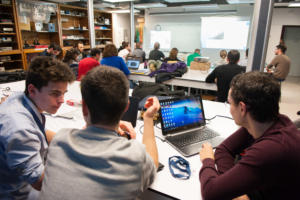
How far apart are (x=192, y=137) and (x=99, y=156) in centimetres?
94

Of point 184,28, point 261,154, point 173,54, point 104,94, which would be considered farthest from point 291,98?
point 104,94

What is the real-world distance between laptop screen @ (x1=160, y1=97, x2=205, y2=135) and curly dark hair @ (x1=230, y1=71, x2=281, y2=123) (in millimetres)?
608

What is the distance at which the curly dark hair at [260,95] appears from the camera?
91 centimetres

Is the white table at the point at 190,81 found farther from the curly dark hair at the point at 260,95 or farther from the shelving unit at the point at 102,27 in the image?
the shelving unit at the point at 102,27

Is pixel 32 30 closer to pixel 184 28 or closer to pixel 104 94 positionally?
pixel 184 28

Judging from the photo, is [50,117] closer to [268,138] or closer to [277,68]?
[268,138]

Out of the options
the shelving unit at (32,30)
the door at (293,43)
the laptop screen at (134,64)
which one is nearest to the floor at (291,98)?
the door at (293,43)

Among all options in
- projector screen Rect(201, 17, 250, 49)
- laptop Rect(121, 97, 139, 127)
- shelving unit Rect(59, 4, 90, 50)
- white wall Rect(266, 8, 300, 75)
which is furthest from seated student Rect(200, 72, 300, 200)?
white wall Rect(266, 8, 300, 75)

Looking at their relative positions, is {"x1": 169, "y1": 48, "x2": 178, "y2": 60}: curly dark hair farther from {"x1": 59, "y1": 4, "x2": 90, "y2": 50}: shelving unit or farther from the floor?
{"x1": 59, "y1": 4, "x2": 90, "y2": 50}: shelving unit

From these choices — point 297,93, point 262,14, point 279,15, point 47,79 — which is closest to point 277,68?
point 297,93

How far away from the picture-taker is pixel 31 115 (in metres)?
0.97

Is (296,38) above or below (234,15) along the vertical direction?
below

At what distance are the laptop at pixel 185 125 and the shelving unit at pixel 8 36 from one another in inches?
206

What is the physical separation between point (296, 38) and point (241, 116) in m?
8.78
